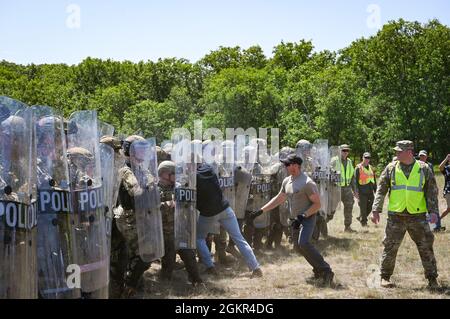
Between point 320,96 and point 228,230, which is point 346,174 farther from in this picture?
point 320,96

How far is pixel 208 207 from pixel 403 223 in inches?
103

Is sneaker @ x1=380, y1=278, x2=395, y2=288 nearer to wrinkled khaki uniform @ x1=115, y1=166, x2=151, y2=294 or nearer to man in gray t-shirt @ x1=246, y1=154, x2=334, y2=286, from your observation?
man in gray t-shirt @ x1=246, y1=154, x2=334, y2=286

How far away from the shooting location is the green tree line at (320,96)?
34.6 m

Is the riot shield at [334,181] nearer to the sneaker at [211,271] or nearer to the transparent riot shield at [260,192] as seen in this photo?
the transparent riot shield at [260,192]

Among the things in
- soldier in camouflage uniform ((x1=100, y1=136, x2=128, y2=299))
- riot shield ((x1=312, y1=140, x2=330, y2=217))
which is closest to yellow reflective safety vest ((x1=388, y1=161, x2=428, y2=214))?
soldier in camouflage uniform ((x1=100, y1=136, x2=128, y2=299))

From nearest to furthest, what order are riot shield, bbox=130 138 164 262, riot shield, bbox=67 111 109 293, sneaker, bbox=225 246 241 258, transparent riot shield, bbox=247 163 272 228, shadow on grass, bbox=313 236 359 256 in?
riot shield, bbox=67 111 109 293, riot shield, bbox=130 138 164 262, sneaker, bbox=225 246 241 258, transparent riot shield, bbox=247 163 272 228, shadow on grass, bbox=313 236 359 256

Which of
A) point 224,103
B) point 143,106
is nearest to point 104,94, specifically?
point 143,106

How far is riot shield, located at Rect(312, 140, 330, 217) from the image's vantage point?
11.3 metres

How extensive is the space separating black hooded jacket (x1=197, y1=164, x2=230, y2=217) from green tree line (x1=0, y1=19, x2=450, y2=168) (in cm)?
2696

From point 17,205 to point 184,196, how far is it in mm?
3564

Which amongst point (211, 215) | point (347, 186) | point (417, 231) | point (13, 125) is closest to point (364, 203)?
point (347, 186)

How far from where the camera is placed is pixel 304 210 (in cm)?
766
